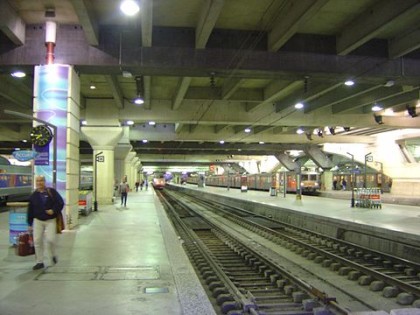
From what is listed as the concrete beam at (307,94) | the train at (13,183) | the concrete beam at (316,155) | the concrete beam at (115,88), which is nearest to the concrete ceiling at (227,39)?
the concrete beam at (115,88)

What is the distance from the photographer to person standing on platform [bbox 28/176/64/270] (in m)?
7.97

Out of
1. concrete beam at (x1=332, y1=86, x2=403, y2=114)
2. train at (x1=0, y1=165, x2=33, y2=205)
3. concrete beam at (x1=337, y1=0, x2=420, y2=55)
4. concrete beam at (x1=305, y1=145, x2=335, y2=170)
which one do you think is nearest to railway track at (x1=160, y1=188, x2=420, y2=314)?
concrete beam at (x1=337, y1=0, x2=420, y2=55)

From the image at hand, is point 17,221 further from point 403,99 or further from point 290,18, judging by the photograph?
point 403,99

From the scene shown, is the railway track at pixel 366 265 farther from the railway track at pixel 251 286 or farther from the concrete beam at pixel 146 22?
the concrete beam at pixel 146 22

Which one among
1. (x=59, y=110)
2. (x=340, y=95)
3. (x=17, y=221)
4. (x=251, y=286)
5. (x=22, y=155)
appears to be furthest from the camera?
(x=340, y=95)

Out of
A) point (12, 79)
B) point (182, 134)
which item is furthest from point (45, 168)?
point (182, 134)

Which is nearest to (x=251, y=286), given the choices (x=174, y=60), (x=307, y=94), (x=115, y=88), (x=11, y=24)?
(x=174, y=60)

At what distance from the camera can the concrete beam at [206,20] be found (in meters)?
10.4

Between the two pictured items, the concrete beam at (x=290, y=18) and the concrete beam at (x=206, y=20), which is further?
the concrete beam at (x=290, y=18)

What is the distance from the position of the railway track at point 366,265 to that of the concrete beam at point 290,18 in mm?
6017

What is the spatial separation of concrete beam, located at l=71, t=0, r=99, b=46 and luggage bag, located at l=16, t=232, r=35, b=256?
18.0ft

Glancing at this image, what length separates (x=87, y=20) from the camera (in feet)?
38.2

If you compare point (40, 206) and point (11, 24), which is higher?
point (11, 24)

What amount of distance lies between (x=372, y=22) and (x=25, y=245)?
9.95 metres
